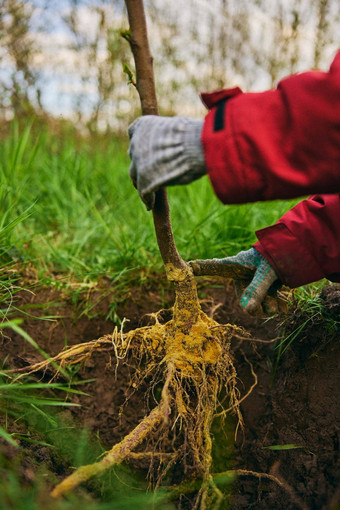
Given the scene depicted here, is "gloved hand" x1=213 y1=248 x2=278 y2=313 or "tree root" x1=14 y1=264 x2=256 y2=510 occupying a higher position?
"gloved hand" x1=213 y1=248 x2=278 y2=313

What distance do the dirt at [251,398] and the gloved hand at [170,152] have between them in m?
0.65

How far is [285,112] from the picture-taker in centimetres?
90

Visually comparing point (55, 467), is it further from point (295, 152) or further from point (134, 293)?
point (295, 152)

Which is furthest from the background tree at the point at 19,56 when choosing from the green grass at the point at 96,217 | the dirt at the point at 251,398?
the dirt at the point at 251,398

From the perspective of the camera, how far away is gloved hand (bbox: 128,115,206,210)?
2.97 ft

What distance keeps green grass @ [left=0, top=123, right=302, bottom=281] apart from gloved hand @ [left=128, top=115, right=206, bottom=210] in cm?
64

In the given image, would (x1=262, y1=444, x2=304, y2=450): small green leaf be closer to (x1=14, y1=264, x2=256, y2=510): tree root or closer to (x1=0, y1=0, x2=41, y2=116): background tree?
(x1=14, y1=264, x2=256, y2=510): tree root

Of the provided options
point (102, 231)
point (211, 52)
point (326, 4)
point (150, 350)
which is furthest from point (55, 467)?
point (211, 52)

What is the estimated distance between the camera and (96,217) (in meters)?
2.35

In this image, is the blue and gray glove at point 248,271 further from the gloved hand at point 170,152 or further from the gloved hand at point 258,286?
the gloved hand at point 170,152

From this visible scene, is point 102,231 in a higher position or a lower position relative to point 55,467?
higher

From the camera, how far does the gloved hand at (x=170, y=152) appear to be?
2.97ft

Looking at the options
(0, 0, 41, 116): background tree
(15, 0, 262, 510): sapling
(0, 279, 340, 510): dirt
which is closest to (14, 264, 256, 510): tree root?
(15, 0, 262, 510): sapling

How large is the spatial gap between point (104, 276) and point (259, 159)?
1.12 m
